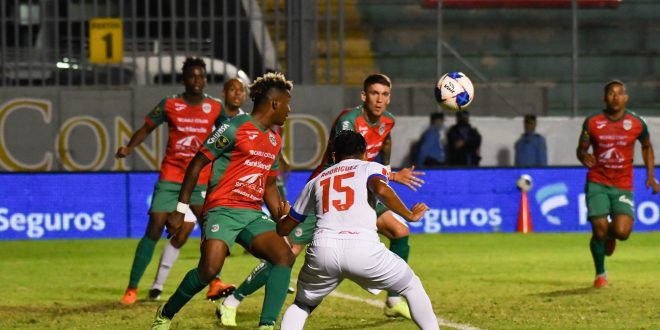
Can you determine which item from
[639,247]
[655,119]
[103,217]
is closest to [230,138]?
[639,247]

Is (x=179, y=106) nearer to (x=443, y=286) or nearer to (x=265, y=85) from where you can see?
(x=443, y=286)

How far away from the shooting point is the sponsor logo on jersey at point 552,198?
21.6m

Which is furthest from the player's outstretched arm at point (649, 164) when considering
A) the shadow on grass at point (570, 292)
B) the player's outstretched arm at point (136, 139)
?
the player's outstretched arm at point (136, 139)

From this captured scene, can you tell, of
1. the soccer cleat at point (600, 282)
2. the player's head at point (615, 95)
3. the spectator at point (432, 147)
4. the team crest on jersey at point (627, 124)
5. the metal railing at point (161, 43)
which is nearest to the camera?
the soccer cleat at point (600, 282)

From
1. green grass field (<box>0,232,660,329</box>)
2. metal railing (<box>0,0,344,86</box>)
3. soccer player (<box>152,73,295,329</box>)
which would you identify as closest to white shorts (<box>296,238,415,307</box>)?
soccer player (<box>152,73,295,329</box>)

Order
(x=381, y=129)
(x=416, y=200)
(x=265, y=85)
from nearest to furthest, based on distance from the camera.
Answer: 1. (x=265, y=85)
2. (x=381, y=129)
3. (x=416, y=200)

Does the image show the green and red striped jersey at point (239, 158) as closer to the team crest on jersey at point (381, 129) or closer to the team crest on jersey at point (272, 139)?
the team crest on jersey at point (272, 139)

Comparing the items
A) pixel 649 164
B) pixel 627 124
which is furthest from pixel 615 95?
pixel 649 164

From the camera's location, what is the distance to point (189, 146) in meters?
13.1

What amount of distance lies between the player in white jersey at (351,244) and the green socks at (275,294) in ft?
2.70

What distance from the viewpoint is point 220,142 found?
9641 millimetres

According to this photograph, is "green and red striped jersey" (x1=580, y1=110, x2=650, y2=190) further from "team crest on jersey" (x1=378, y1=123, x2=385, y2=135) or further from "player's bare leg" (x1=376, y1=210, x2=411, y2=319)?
"player's bare leg" (x1=376, y1=210, x2=411, y2=319)

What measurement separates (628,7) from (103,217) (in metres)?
11.6

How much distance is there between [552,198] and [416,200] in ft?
7.31
